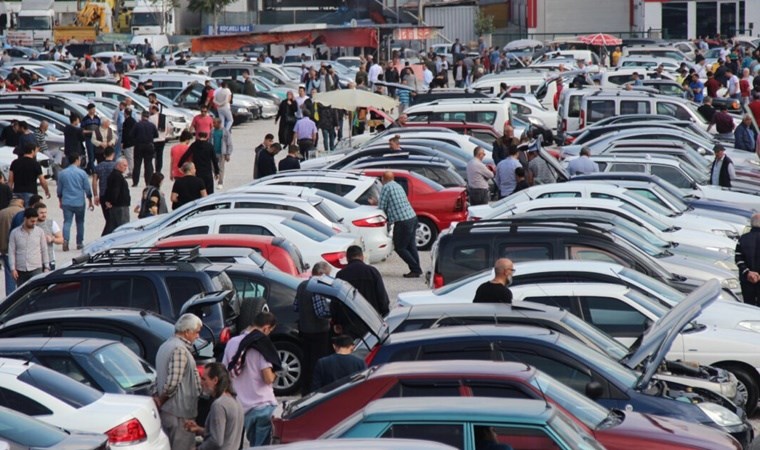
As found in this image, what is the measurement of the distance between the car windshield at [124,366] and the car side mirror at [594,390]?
3.65 meters

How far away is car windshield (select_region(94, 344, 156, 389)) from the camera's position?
11.2 m

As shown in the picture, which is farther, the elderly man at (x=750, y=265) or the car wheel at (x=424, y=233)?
the car wheel at (x=424, y=233)

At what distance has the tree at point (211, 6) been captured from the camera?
89.8 m

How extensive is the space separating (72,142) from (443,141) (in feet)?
24.5

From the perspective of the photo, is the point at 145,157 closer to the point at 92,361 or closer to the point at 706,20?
the point at 92,361

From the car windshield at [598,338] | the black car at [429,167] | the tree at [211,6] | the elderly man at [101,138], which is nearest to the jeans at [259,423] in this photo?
the car windshield at [598,338]

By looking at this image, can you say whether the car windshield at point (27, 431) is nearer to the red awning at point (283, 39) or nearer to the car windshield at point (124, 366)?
the car windshield at point (124, 366)

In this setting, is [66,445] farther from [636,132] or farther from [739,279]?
[636,132]

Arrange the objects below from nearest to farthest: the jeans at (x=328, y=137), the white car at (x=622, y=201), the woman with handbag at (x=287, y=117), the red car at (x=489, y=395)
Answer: the red car at (x=489, y=395)
the white car at (x=622, y=201)
the woman with handbag at (x=287, y=117)
the jeans at (x=328, y=137)

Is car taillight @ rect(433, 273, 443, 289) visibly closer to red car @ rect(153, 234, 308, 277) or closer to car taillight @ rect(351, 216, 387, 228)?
red car @ rect(153, 234, 308, 277)

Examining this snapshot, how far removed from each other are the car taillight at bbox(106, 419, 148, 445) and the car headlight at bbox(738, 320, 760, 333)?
6.18m

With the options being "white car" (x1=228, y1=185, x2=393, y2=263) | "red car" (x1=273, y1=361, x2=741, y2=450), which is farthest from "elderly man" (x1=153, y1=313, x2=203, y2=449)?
"white car" (x1=228, y1=185, x2=393, y2=263)

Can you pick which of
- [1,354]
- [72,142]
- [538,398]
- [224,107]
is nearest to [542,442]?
[538,398]

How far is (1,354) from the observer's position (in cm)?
1145
